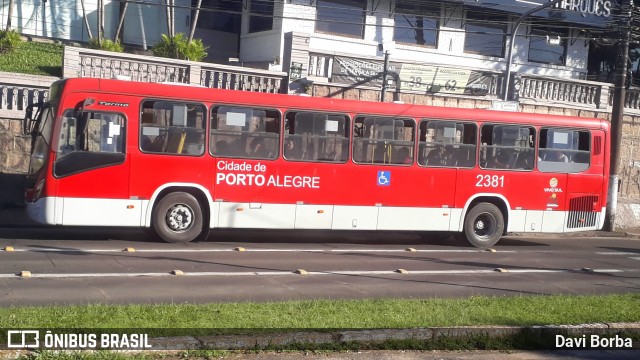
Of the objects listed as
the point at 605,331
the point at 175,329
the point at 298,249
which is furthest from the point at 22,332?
the point at 298,249

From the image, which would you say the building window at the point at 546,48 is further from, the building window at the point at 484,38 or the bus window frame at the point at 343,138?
the bus window frame at the point at 343,138

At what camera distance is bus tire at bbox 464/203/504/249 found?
62.2 ft

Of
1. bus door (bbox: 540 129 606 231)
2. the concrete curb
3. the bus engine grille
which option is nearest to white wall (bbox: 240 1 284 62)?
bus door (bbox: 540 129 606 231)

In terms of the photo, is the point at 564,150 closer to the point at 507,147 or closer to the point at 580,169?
the point at 580,169

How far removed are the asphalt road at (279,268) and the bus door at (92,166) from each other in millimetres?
622

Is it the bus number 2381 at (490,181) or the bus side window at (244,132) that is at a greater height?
the bus side window at (244,132)

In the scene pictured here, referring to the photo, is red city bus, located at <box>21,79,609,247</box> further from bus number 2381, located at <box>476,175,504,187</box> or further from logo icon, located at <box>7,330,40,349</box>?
logo icon, located at <box>7,330,40,349</box>

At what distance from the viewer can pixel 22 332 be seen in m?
7.28

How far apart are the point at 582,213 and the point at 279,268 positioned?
31.3 ft

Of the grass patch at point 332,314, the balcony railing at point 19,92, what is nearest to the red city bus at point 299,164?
the balcony railing at point 19,92

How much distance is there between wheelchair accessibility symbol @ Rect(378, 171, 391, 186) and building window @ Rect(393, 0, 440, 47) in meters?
16.1

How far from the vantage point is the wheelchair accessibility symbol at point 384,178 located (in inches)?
707

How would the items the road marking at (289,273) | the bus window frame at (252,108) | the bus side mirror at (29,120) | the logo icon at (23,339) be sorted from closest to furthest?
the logo icon at (23,339)
the road marking at (289,273)
the bus side mirror at (29,120)
the bus window frame at (252,108)

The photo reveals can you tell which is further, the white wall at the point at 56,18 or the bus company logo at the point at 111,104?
the white wall at the point at 56,18
